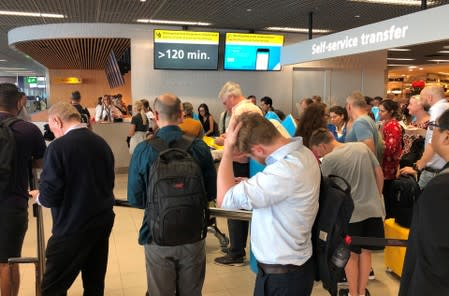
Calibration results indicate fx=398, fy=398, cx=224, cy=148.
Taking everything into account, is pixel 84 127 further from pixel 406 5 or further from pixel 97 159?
pixel 406 5

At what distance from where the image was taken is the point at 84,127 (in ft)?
7.62

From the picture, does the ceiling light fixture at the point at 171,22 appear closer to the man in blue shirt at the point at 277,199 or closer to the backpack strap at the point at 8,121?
the backpack strap at the point at 8,121

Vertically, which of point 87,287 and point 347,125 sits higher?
point 347,125

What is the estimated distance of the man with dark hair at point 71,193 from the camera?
85.0 inches

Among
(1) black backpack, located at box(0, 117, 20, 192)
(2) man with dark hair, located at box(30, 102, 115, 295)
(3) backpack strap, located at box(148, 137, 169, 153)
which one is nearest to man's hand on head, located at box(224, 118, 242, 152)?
(3) backpack strap, located at box(148, 137, 169, 153)

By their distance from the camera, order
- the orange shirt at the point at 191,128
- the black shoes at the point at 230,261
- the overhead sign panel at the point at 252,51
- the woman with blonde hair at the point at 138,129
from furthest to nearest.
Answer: the overhead sign panel at the point at 252,51 < the woman with blonde hair at the point at 138,129 < the orange shirt at the point at 191,128 < the black shoes at the point at 230,261

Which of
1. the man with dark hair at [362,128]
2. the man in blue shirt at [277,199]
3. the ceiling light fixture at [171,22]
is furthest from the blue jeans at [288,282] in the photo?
the ceiling light fixture at [171,22]

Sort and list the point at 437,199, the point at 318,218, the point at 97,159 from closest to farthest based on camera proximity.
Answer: the point at 437,199 → the point at 318,218 → the point at 97,159

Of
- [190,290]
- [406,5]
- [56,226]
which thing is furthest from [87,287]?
[406,5]

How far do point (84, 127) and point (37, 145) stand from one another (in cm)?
55

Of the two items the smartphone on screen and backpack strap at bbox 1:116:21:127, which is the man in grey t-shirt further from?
the smartphone on screen

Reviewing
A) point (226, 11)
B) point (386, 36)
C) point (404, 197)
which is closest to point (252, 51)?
point (226, 11)

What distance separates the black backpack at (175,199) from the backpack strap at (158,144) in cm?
2

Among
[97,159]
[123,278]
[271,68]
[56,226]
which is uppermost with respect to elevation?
[271,68]
